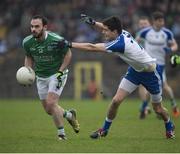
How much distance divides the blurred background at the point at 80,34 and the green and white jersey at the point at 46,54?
54.9ft

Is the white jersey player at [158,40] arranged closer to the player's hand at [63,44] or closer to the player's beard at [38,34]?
the player's beard at [38,34]

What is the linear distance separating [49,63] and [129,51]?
65.4 inches

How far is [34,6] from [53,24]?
4.71ft

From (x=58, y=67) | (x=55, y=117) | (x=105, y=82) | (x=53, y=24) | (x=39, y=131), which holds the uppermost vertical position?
(x=58, y=67)

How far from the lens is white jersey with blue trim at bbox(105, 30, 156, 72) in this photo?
12883 millimetres

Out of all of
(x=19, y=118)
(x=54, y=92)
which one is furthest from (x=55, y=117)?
(x=19, y=118)

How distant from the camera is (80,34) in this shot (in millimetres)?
31438

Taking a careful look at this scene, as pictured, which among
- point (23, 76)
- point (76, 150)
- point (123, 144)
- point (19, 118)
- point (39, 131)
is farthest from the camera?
point (19, 118)

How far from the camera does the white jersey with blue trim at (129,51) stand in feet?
42.3

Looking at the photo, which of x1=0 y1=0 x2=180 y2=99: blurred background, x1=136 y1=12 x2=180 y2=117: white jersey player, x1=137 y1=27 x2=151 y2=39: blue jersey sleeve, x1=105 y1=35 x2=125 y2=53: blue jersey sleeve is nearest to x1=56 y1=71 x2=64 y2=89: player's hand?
x1=105 y1=35 x2=125 y2=53: blue jersey sleeve

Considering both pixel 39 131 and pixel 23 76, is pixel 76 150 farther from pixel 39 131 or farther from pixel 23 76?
pixel 39 131

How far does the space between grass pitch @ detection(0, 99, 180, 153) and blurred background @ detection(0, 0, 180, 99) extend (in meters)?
9.82

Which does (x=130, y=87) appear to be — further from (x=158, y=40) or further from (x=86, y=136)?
(x=158, y=40)

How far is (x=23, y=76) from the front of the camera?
13.5 meters
